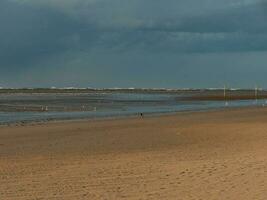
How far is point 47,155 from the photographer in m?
16.4

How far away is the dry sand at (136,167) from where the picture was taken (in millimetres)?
9953

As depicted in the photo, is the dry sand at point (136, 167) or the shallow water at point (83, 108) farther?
the shallow water at point (83, 108)

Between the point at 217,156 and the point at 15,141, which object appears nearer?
the point at 217,156

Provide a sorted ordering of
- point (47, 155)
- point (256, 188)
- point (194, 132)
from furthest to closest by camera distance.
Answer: point (194, 132)
point (47, 155)
point (256, 188)

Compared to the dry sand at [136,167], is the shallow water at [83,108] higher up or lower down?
higher up

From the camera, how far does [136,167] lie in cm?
1296

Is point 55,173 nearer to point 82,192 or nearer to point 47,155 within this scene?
point 82,192

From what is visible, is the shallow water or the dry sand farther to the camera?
the shallow water

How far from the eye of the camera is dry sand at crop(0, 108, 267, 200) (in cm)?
995

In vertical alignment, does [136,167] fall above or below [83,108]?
below

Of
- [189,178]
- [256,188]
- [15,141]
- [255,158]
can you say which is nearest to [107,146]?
[15,141]

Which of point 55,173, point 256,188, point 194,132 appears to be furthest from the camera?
point 194,132

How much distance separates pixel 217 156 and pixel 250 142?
421 centimetres

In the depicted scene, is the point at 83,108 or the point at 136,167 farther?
the point at 83,108
